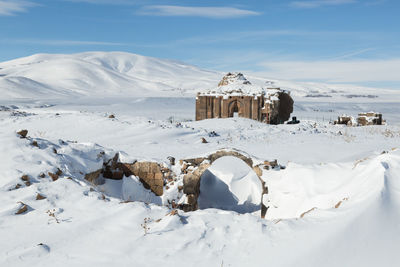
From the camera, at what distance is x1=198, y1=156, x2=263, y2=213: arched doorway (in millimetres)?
8383

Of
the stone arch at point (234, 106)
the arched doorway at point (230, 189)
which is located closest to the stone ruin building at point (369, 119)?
the stone arch at point (234, 106)

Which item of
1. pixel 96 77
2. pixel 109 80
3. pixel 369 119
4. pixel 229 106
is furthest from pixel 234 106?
pixel 96 77

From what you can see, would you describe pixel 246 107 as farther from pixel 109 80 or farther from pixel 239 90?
pixel 109 80

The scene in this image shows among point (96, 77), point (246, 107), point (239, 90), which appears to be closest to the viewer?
point (246, 107)

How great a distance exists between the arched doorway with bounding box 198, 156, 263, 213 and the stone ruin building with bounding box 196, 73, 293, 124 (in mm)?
8568

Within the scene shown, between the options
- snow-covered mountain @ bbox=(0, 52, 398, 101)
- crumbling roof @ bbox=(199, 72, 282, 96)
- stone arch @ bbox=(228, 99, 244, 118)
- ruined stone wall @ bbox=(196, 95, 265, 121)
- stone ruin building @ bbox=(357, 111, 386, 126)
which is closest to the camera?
ruined stone wall @ bbox=(196, 95, 265, 121)

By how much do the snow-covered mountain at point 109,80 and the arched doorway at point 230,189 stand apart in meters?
47.7

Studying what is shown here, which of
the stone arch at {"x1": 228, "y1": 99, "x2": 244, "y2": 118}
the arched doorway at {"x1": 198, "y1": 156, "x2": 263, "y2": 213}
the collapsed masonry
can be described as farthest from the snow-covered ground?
the stone arch at {"x1": 228, "y1": 99, "x2": 244, "y2": 118}

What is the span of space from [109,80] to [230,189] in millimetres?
101366

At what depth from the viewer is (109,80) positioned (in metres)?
105

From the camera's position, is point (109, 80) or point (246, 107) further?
point (109, 80)

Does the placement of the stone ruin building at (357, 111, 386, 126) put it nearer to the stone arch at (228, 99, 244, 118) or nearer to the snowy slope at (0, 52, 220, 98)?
the stone arch at (228, 99, 244, 118)

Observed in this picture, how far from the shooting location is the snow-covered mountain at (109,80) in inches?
2950

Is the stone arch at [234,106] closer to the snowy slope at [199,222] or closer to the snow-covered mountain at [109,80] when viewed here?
the snowy slope at [199,222]
